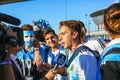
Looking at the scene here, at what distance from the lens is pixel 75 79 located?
11.0 ft

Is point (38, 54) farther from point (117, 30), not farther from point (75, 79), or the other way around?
point (117, 30)

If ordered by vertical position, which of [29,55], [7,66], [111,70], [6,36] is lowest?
[29,55]

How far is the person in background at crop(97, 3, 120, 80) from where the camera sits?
2578 millimetres

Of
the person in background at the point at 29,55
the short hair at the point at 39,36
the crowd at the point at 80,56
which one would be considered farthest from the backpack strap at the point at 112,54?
the short hair at the point at 39,36

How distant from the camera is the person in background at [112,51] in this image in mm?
2578

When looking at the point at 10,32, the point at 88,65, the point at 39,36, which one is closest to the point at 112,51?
the point at 88,65

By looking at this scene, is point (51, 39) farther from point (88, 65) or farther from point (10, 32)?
point (10, 32)

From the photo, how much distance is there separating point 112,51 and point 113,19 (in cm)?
27

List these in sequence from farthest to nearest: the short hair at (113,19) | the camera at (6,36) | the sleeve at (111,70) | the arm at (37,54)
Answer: the arm at (37,54), the short hair at (113,19), the sleeve at (111,70), the camera at (6,36)

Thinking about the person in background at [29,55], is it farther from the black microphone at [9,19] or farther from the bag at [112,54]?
the black microphone at [9,19]

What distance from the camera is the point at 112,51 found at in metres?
2.69

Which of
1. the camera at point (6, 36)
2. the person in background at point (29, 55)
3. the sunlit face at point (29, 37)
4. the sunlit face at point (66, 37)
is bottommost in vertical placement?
the person in background at point (29, 55)

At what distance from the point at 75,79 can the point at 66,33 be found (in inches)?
23.1

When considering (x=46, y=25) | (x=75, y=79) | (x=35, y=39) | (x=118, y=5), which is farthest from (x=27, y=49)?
(x=118, y=5)
